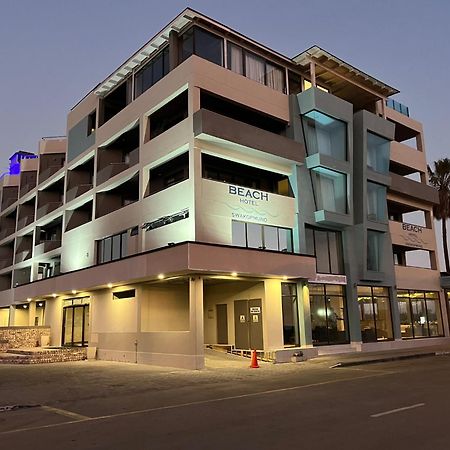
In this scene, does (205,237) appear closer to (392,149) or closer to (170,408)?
(170,408)

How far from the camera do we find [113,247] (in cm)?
2948

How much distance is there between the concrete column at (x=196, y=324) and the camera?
2044 centimetres

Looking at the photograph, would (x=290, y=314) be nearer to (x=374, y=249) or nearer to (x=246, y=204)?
(x=246, y=204)

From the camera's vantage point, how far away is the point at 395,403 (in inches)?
418

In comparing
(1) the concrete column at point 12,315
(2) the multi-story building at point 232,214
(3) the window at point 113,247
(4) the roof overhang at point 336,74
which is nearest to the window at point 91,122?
(2) the multi-story building at point 232,214

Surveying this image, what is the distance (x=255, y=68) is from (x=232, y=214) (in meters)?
9.89

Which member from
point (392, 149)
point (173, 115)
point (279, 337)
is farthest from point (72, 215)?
point (392, 149)

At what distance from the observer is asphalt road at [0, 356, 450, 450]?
24.7 ft

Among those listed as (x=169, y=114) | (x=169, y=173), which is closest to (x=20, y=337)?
(x=169, y=173)

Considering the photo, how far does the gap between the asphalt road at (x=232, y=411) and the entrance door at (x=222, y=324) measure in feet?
26.8

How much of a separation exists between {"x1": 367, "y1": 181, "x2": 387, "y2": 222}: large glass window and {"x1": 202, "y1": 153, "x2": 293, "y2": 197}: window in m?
6.59

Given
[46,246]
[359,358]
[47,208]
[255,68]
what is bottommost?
[359,358]

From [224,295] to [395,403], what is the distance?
16.9m

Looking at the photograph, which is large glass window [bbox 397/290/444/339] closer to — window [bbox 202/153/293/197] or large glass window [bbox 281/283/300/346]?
large glass window [bbox 281/283/300/346]
